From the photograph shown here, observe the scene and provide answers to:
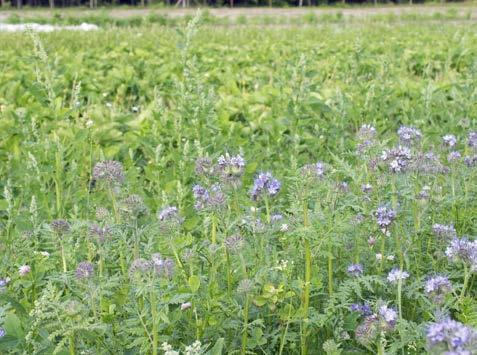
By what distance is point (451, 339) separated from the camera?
1.12 meters

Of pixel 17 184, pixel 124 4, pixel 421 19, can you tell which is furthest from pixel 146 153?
pixel 124 4

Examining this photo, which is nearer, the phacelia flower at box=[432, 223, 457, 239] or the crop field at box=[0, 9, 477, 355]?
the crop field at box=[0, 9, 477, 355]

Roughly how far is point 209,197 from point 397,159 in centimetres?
60

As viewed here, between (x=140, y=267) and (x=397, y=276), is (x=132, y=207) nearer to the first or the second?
(x=140, y=267)

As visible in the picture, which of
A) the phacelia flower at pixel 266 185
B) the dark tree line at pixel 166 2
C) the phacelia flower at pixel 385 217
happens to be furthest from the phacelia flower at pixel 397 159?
the dark tree line at pixel 166 2

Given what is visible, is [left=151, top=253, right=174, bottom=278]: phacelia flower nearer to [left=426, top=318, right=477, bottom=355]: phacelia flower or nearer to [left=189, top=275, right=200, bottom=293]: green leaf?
[left=189, top=275, right=200, bottom=293]: green leaf

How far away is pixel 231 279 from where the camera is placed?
2.06 m

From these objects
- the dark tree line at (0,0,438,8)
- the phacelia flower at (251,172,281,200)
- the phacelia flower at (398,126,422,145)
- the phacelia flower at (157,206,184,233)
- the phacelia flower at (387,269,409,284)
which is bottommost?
the phacelia flower at (387,269,409,284)

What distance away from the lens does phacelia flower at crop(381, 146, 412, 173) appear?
2039 millimetres

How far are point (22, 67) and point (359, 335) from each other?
20.6ft

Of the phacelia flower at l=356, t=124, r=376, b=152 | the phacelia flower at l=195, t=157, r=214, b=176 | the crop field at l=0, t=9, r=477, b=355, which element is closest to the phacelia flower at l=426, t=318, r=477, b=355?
the crop field at l=0, t=9, r=477, b=355

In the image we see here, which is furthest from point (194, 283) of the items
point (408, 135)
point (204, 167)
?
point (408, 135)

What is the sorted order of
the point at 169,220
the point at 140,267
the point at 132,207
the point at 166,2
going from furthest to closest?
the point at 166,2 < the point at 169,220 < the point at 132,207 < the point at 140,267

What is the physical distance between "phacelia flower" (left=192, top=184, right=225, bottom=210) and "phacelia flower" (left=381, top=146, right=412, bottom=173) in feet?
1.76
